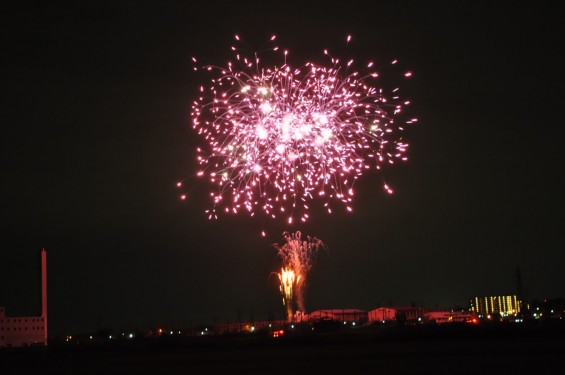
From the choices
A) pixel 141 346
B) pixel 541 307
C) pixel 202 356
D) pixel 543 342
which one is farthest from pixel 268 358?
pixel 541 307

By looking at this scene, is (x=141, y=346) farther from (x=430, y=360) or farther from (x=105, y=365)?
(x=430, y=360)

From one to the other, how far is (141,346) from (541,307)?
266ft

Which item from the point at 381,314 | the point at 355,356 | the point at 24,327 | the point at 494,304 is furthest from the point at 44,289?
the point at 494,304

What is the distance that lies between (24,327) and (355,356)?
212ft

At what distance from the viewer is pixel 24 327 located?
83.5 m

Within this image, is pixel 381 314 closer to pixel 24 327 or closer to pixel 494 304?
pixel 24 327

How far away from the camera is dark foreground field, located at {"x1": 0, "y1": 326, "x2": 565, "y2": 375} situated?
2211 cm

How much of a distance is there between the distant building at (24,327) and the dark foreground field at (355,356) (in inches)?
1740

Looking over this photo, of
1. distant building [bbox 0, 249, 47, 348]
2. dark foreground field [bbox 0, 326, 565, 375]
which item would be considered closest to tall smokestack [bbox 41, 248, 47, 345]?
distant building [bbox 0, 249, 47, 348]

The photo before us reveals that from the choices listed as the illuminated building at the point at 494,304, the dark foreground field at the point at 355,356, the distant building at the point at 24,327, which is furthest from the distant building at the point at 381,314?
the illuminated building at the point at 494,304

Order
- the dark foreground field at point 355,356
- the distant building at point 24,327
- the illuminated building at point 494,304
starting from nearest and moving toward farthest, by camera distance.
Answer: the dark foreground field at point 355,356 → the distant building at point 24,327 → the illuminated building at point 494,304

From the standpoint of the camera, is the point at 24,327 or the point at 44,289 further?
the point at 44,289

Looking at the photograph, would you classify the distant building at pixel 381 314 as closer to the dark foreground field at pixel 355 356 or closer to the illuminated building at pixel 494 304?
the dark foreground field at pixel 355 356

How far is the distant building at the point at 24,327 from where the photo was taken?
82438mm
